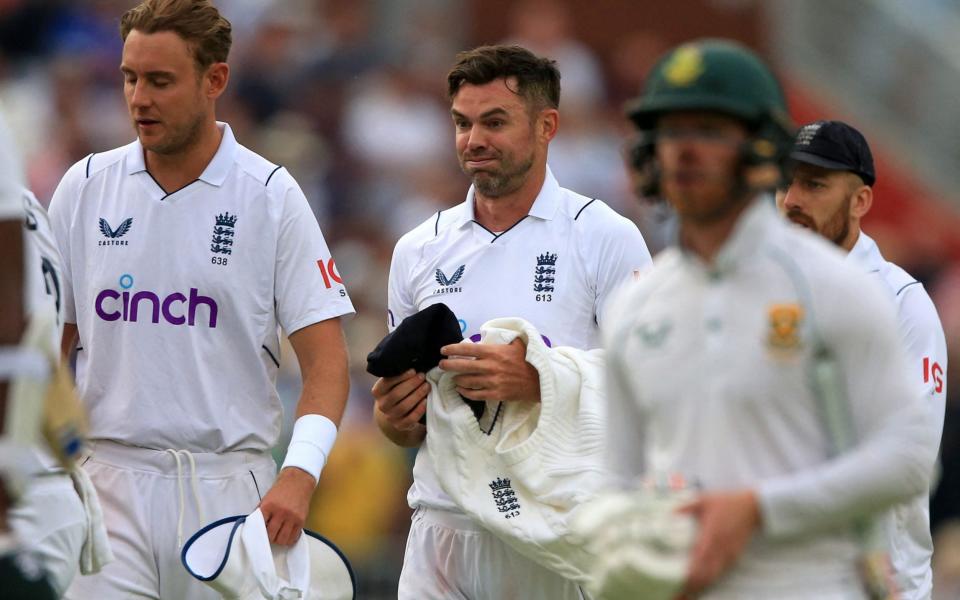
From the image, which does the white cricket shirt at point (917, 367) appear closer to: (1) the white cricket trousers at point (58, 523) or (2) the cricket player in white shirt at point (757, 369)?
(2) the cricket player in white shirt at point (757, 369)

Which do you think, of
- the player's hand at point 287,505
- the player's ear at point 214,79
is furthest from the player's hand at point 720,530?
the player's ear at point 214,79

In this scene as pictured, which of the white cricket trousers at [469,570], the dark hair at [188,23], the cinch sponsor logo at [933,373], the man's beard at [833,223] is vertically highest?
the dark hair at [188,23]

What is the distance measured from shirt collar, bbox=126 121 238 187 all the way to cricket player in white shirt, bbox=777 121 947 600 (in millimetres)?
2170

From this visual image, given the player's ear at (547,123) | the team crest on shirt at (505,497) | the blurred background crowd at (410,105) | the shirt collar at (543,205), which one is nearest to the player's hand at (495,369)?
the team crest on shirt at (505,497)

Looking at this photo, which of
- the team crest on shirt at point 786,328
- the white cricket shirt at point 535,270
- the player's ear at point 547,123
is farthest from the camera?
the player's ear at point 547,123

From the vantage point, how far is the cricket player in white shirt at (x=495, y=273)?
22.5 ft

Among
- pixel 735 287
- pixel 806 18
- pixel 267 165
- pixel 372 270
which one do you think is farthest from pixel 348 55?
pixel 735 287

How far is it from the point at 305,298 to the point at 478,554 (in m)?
1.25

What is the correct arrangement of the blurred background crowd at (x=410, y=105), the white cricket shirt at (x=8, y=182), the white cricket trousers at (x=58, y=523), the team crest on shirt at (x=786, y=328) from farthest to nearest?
1. the blurred background crowd at (x=410, y=105)
2. the white cricket trousers at (x=58, y=523)
3. the white cricket shirt at (x=8, y=182)
4. the team crest on shirt at (x=786, y=328)

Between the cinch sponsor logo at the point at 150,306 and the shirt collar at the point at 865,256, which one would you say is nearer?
the cinch sponsor logo at the point at 150,306

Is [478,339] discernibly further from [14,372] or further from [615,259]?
[14,372]

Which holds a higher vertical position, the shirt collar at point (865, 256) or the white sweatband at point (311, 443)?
the shirt collar at point (865, 256)

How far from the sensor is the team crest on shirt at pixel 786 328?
415 centimetres

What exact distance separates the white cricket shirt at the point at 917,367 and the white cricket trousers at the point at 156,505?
2.55 metres
